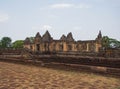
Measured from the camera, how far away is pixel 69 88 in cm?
573

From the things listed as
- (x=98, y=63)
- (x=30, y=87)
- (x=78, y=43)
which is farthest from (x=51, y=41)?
(x=30, y=87)

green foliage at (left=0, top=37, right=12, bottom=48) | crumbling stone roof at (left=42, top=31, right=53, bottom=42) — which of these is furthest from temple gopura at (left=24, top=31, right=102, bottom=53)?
green foliage at (left=0, top=37, right=12, bottom=48)

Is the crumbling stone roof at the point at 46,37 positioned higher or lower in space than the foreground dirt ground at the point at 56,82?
higher

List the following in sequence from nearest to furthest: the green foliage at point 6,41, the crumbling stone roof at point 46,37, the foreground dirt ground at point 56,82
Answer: the foreground dirt ground at point 56,82
the crumbling stone roof at point 46,37
the green foliage at point 6,41

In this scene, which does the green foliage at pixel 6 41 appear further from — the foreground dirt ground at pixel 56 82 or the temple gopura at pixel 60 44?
the foreground dirt ground at pixel 56 82

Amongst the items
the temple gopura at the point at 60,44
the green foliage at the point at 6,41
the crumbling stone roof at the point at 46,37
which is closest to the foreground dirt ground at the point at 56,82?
the temple gopura at the point at 60,44

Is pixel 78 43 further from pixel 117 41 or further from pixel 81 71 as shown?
pixel 117 41

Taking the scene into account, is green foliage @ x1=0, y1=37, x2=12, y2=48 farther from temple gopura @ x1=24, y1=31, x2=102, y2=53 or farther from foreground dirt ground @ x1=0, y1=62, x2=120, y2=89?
foreground dirt ground @ x1=0, y1=62, x2=120, y2=89

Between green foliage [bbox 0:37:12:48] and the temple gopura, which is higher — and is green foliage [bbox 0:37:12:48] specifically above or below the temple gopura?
above

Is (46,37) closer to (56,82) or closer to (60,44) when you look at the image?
(60,44)

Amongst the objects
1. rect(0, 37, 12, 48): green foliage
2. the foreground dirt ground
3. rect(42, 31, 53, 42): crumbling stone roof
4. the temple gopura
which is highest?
rect(0, 37, 12, 48): green foliage

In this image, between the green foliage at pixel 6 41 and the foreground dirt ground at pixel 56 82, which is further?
the green foliage at pixel 6 41

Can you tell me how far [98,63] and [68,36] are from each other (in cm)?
3679

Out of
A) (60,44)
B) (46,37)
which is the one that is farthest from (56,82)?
(46,37)
